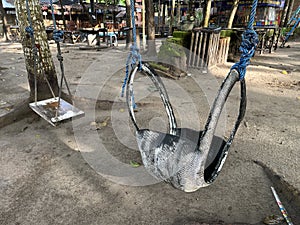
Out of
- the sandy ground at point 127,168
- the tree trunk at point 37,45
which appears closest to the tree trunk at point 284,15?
the sandy ground at point 127,168

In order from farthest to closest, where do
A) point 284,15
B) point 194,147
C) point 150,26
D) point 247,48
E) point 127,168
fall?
point 284,15, point 150,26, point 127,168, point 194,147, point 247,48

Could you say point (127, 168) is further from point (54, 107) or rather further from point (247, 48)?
point (247, 48)

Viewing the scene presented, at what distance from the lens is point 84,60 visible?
8211mm

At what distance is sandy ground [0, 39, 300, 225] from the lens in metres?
1.79

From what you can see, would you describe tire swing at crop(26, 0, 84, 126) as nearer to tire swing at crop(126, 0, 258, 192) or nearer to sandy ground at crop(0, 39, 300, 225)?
sandy ground at crop(0, 39, 300, 225)

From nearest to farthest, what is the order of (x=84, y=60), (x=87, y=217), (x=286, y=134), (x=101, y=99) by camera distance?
(x=87, y=217), (x=286, y=134), (x=101, y=99), (x=84, y=60)

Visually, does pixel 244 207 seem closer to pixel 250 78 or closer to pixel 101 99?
pixel 101 99

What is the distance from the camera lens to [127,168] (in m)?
2.33

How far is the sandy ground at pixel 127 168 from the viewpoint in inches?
70.3

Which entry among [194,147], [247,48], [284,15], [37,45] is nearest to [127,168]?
[194,147]

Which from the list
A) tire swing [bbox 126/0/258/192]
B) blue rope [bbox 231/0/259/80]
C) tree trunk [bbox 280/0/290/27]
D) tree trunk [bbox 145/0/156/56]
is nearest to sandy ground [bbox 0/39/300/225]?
tire swing [bbox 126/0/258/192]

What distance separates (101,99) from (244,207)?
2914 millimetres

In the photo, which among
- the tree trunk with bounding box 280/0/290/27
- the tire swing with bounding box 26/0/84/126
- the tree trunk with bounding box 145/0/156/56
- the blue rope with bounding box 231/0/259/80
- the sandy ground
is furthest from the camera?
the tree trunk with bounding box 280/0/290/27

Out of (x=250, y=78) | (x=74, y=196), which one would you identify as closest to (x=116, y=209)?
(x=74, y=196)
